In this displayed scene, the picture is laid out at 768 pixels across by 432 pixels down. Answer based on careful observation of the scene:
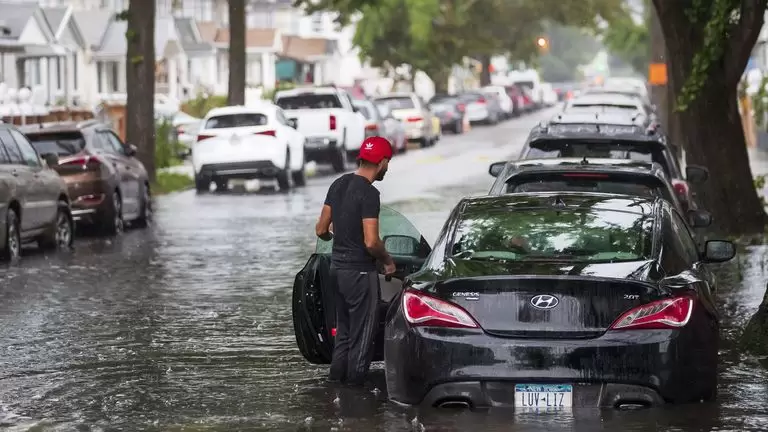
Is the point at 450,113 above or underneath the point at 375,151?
underneath

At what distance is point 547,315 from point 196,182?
25794mm

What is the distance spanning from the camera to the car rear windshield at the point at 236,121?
3484 centimetres

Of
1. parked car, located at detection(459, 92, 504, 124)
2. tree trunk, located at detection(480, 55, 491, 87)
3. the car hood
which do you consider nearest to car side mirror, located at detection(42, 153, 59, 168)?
the car hood

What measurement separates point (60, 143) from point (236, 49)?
1738cm

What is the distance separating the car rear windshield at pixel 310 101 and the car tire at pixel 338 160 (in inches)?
51.9

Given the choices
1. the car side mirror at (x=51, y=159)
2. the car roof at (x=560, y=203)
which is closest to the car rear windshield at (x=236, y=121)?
the car side mirror at (x=51, y=159)

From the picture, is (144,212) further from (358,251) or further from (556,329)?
(556,329)

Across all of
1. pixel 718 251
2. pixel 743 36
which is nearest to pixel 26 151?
pixel 743 36

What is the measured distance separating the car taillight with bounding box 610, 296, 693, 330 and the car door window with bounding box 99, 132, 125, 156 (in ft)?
57.7

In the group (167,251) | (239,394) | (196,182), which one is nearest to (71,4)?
(196,182)

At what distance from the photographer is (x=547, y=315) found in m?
9.25

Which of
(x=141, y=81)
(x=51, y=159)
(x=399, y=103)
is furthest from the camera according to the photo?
(x=399, y=103)

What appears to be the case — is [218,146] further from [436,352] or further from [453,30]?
[453,30]

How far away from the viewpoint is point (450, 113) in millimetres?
65250
